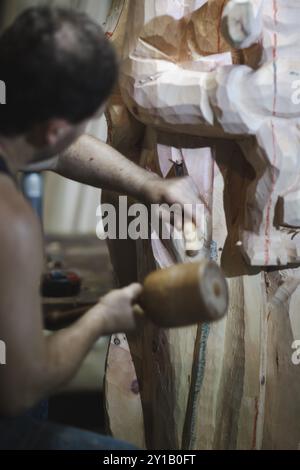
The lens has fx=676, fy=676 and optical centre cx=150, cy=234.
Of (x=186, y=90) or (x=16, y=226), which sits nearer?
(x=16, y=226)

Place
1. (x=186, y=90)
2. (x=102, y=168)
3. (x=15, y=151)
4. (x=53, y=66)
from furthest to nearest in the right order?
1. (x=102, y=168)
2. (x=186, y=90)
3. (x=15, y=151)
4. (x=53, y=66)

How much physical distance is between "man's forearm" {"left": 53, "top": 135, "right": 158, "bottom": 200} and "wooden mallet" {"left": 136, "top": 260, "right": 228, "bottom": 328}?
0.99 feet

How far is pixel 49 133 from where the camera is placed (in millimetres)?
1021

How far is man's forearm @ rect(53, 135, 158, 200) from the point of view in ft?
4.40

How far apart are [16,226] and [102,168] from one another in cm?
43

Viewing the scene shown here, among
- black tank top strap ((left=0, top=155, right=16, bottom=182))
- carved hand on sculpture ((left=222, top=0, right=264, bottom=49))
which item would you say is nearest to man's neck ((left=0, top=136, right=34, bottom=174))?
black tank top strap ((left=0, top=155, right=16, bottom=182))

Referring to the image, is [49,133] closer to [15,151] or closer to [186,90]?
[15,151]

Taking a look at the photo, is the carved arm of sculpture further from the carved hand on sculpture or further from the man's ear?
the man's ear

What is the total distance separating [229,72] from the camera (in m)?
1.22

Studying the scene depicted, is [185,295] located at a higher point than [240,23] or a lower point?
lower

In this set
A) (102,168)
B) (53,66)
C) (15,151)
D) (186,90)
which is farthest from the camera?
(102,168)

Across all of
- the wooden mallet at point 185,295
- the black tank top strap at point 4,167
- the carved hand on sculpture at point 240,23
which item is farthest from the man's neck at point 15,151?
the carved hand on sculpture at point 240,23

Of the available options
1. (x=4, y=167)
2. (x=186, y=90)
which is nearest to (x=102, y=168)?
(x=186, y=90)
